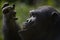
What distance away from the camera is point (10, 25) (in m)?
3.61

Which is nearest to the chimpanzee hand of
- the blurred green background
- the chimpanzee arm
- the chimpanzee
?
the chimpanzee arm

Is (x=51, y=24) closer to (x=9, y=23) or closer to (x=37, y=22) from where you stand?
(x=37, y=22)

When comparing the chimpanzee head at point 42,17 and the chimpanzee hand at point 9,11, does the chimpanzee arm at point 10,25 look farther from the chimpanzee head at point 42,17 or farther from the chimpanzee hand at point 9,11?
the chimpanzee head at point 42,17

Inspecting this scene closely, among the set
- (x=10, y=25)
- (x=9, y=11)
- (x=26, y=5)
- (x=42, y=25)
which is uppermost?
(x=26, y=5)

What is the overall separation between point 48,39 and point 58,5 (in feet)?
6.21

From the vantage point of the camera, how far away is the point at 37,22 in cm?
338

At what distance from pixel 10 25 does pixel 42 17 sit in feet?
1.36

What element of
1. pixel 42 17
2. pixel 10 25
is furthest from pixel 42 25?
pixel 10 25

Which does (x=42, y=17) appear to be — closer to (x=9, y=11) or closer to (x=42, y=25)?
(x=42, y=25)

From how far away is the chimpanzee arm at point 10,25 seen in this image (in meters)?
3.57

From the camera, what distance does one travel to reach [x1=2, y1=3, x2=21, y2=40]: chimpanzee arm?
357 centimetres

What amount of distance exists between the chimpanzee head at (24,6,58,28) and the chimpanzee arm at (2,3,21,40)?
0.28 meters

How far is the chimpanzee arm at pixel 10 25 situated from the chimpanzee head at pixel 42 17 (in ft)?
0.92

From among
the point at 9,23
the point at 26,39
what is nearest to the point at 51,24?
the point at 26,39
